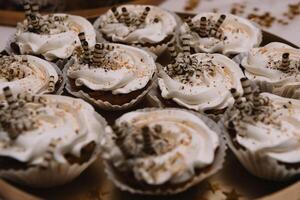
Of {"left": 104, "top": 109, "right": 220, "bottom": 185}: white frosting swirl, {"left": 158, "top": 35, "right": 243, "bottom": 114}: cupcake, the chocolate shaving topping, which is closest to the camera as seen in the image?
{"left": 104, "top": 109, "right": 220, "bottom": 185}: white frosting swirl

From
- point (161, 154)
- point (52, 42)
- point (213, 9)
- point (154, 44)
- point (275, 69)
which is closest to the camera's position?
point (161, 154)

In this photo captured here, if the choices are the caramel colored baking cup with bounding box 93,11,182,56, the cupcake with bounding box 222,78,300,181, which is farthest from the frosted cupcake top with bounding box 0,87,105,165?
the caramel colored baking cup with bounding box 93,11,182,56

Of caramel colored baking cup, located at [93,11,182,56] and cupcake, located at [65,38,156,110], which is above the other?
cupcake, located at [65,38,156,110]

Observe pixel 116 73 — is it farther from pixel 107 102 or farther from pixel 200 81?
pixel 200 81

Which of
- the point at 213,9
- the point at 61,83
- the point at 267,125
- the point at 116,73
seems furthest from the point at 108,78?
the point at 213,9

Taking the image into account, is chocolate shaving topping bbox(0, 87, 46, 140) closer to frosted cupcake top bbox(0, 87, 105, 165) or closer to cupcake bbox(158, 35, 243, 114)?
frosted cupcake top bbox(0, 87, 105, 165)

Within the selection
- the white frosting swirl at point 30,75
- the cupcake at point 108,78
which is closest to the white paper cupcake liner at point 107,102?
the cupcake at point 108,78

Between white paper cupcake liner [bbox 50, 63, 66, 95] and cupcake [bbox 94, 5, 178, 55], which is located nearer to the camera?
white paper cupcake liner [bbox 50, 63, 66, 95]

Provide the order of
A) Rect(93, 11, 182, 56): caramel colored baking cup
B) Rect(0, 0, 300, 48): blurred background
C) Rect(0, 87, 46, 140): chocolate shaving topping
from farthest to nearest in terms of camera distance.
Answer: Rect(0, 0, 300, 48): blurred background < Rect(93, 11, 182, 56): caramel colored baking cup < Rect(0, 87, 46, 140): chocolate shaving topping
